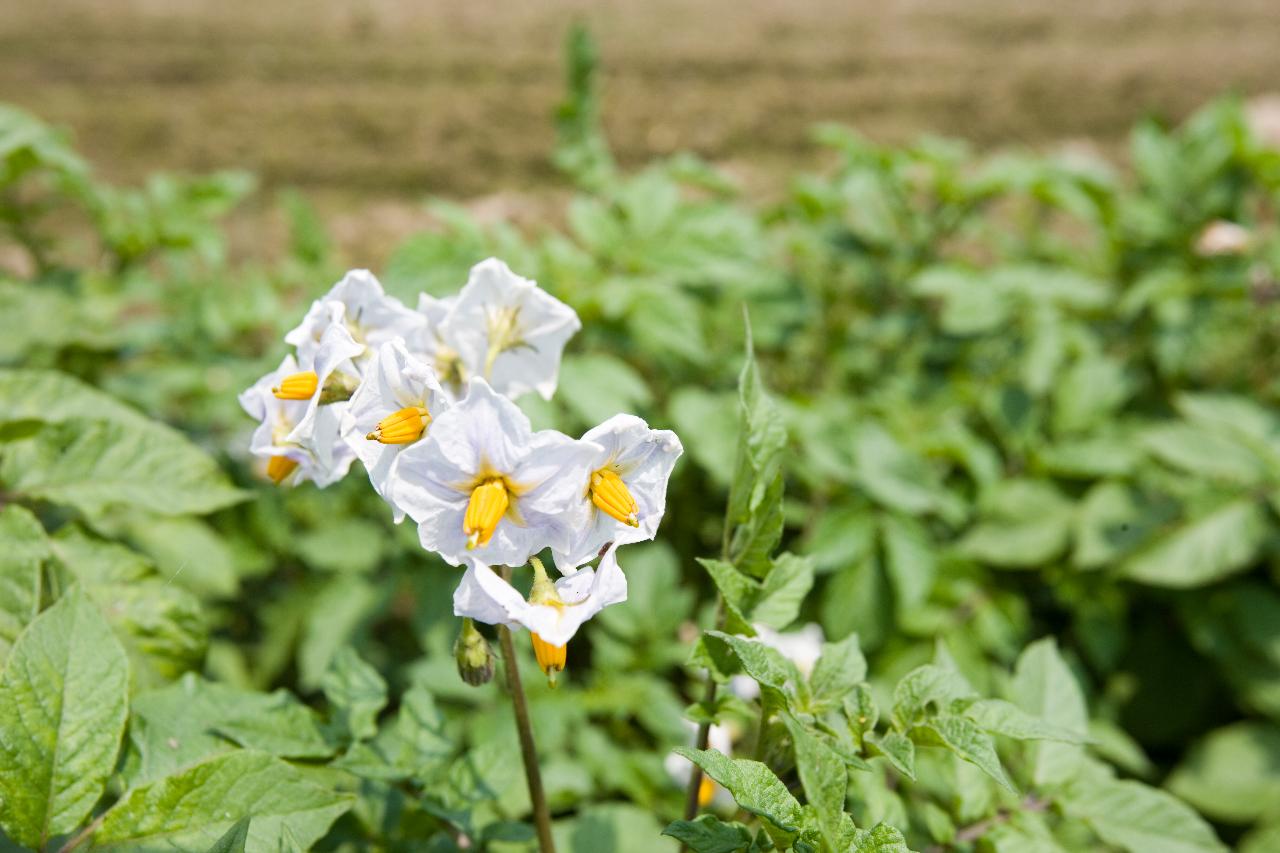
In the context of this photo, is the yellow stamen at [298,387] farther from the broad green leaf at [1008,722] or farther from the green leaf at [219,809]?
the broad green leaf at [1008,722]

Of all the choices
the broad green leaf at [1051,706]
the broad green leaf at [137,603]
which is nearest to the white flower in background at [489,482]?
the broad green leaf at [137,603]

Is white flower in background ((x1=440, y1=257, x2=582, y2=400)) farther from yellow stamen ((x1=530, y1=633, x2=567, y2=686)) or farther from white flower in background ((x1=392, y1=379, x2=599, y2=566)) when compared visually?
yellow stamen ((x1=530, y1=633, x2=567, y2=686))

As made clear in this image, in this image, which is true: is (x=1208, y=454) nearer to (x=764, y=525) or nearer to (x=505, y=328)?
(x=764, y=525)

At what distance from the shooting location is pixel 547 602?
0.97m

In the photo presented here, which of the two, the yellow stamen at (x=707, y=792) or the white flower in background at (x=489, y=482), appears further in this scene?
the yellow stamen at (x=707, y=792)

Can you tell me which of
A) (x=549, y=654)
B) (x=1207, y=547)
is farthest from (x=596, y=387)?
(x=1207, y=547)

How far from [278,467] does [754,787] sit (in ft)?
2.26

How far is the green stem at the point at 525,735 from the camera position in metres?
1.09

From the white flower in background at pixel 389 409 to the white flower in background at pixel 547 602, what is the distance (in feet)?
0.38

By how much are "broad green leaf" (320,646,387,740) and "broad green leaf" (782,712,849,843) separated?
60 cm

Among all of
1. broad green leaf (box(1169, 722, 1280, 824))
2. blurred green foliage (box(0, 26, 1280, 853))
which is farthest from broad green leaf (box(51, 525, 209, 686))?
broad green leaf (box(1169, 722, 1280, 824))

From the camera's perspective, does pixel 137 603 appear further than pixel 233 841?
Yes

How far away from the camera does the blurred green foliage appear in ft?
3.67

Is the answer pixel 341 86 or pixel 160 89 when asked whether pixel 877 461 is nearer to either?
pixel 341 86
